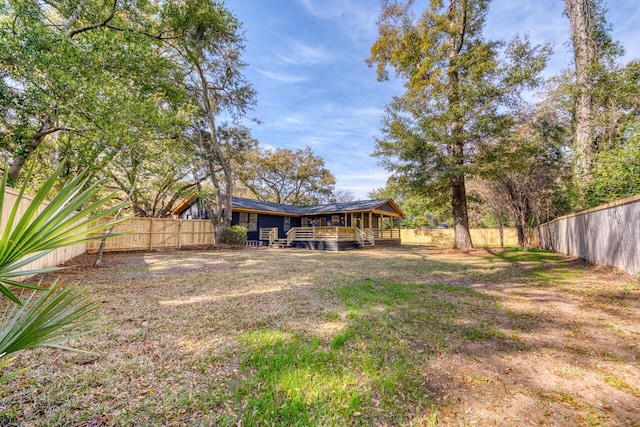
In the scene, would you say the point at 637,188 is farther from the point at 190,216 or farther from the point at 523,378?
the point at 190,216

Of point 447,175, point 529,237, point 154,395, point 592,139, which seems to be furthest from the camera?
point 529,237

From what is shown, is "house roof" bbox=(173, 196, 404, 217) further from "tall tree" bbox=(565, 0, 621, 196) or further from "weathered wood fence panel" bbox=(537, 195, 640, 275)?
"tall tree" bbox=(565, 0, 621, 196)

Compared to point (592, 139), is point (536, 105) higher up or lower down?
higher up

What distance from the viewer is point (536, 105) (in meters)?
13.7

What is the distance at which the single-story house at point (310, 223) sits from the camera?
17.1 meters

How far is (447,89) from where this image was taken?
1207 centimetres

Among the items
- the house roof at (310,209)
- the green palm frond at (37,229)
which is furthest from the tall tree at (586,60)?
the green palm frond at (37,229)

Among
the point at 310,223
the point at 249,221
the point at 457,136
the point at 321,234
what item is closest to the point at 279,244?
the point at 249,221

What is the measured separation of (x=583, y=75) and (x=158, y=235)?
19.4 meters

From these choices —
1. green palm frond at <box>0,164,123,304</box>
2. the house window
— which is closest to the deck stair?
the house window

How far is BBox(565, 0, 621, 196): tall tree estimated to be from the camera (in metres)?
9.38

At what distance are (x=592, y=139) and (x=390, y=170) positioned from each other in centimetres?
731

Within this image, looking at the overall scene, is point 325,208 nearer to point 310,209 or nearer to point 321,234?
point 310,209

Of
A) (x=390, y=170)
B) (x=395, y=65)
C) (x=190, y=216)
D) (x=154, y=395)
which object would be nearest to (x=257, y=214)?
(x=190, y=216)
